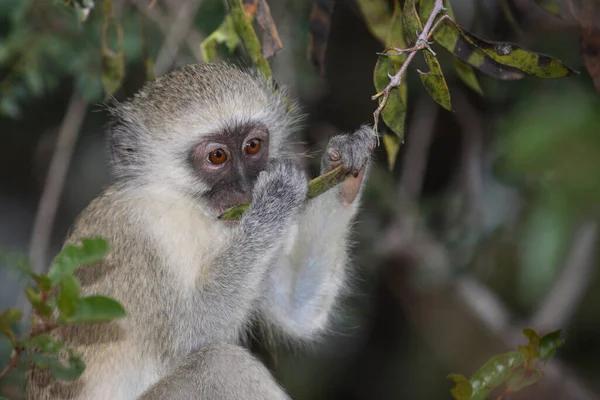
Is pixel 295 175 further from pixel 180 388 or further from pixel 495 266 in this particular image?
pixel 495 266

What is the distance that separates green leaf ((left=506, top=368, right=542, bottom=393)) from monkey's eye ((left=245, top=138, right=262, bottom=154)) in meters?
1.49

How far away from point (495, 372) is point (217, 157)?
1.52 metres

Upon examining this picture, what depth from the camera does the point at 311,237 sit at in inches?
157

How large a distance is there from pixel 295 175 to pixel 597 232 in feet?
8.40

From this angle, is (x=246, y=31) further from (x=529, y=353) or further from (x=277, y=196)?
(x=529, y=353)

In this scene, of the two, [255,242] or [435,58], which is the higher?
[435,58]

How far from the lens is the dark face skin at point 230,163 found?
142 inches

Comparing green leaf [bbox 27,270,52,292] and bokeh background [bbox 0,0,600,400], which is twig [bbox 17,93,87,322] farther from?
green leaf [bbox 27,270,52,292]

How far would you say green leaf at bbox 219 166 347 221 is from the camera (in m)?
3.18

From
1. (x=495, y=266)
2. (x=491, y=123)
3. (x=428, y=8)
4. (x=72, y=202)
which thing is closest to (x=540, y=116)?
(x=428, y=8)

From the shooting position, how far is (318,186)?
10.7 feet

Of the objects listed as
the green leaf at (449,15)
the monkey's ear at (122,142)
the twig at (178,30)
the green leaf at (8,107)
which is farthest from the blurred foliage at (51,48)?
the green leaf at (449,15)

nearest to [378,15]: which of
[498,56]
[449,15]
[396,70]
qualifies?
[396,70]

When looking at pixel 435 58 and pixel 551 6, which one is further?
pixel 551 6
